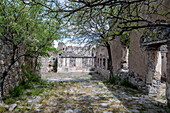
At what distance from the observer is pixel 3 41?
13.6 feet

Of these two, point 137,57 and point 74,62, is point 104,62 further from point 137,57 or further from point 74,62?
point 137,57

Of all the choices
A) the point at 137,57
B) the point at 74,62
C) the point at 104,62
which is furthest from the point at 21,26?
the point at 74,62

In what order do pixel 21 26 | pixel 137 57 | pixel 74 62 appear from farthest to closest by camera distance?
1. pixel 74 62
2. pixel 137 57
3. pixel 21 26

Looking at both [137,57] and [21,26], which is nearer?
[21,26]

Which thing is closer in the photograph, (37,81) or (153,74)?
(153,74)

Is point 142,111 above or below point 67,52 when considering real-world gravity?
below

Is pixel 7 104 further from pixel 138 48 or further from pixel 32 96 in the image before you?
pixel 138 48

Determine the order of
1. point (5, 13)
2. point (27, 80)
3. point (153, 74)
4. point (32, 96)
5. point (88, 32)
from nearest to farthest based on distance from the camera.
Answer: point (5, 13) < point (32, 96) < point (153, 74) < point (27, 80) < point (88, 32)

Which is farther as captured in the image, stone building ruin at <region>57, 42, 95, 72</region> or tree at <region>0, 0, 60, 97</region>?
stone building ruin at <region>57, 42, 95, 72</region>

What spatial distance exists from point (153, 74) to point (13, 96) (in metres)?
5.66

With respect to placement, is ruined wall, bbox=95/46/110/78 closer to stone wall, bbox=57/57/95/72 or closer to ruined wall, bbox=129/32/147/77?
stone wall, bbox=57/57/95/72

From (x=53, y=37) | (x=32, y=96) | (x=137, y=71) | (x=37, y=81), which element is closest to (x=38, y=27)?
(x=53, y=37)

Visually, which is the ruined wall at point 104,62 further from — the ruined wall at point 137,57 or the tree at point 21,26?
the tree at point 21,26

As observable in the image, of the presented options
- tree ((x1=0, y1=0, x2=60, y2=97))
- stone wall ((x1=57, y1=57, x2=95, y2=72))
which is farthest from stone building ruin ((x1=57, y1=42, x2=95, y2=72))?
tree ((x1=0, y1=0, x2=60, y2=97))
